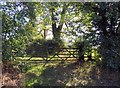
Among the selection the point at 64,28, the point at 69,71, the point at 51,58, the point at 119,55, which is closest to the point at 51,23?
the point at 64,28

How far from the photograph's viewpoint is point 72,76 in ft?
13.6

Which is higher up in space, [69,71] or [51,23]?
[51,23]

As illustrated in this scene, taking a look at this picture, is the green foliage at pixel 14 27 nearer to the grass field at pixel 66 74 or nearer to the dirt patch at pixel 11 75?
the dirt patch at pixel 11 75

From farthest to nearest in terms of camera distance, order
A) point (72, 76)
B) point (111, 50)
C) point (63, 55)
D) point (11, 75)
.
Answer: point (63, 55) < point (72, 76) < point (111, 50) < point (11, 75)

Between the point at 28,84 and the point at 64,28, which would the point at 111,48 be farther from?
the point at 28,84

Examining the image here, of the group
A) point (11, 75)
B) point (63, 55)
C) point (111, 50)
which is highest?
point (111, 50)

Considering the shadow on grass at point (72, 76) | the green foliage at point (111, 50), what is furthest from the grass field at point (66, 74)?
the green foliage at point (111, 50)

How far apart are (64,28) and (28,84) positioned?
1.22 metres

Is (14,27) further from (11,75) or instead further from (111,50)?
(111,50)

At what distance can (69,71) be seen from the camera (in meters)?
4.23

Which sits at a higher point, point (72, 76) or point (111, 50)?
point (111, 50)

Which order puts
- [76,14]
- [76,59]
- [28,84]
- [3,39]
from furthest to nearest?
[76,59] < [76,14] < [28,84] < [3,39]

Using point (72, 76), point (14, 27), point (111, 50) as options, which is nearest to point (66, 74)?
point (72, 76)

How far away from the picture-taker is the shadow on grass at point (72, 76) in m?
4.01
